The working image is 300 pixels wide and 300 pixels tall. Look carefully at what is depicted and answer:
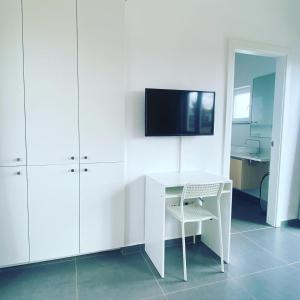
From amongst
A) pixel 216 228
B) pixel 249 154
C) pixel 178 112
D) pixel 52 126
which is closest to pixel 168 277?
pixel 216 228

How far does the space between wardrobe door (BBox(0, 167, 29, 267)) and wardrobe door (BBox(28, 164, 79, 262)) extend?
2.2 inches

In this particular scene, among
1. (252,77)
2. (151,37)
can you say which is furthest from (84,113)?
(252,77)

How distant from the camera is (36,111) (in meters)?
2.08

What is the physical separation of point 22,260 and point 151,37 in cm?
249

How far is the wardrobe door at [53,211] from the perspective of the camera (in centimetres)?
216

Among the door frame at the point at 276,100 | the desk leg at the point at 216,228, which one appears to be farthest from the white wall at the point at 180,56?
the desk leg at the point at 216,228

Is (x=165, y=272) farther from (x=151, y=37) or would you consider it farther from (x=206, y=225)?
(x=151, y=37)

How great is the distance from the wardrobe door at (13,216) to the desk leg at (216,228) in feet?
6.16

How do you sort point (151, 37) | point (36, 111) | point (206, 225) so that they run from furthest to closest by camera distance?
point (206, 225) < point (151, 37) < point (36, 111)

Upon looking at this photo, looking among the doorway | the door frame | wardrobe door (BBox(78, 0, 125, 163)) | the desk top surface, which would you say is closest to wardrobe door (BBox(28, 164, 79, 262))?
wardrobe door (BBox(78, 0, 125, 163))

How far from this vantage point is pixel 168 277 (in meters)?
2.18

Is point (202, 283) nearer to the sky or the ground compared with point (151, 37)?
nearer to the ground

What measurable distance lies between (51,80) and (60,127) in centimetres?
42

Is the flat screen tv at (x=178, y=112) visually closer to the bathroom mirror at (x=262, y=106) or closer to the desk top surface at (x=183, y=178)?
the desk top surface at (x=183, y=178)
